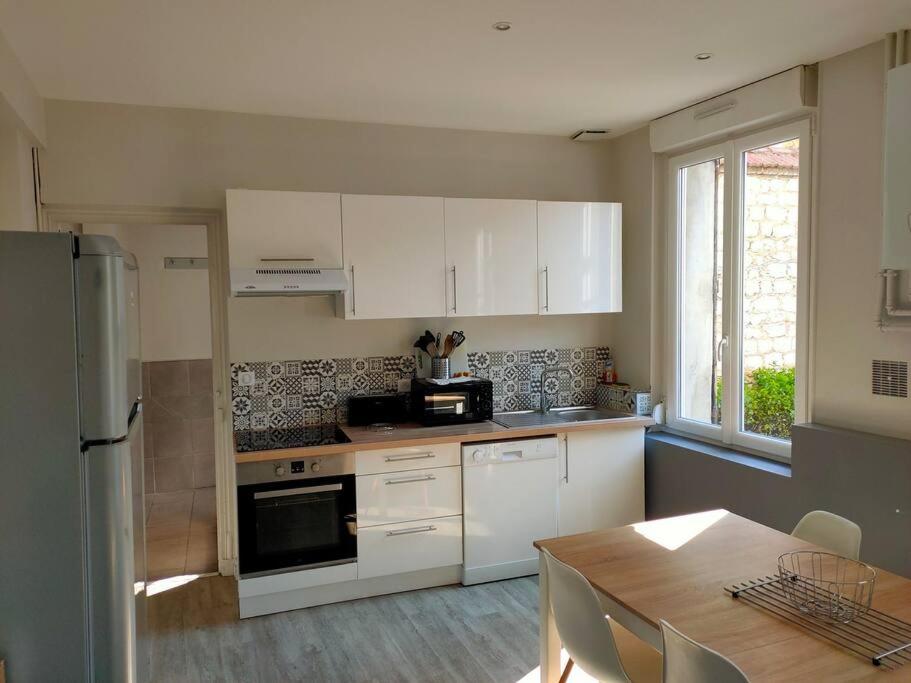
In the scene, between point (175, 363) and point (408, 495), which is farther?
point (175, 363)

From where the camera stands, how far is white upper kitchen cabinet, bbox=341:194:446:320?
3836mm

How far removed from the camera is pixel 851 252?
3.12 metres

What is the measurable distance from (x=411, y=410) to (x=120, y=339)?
2505 mm

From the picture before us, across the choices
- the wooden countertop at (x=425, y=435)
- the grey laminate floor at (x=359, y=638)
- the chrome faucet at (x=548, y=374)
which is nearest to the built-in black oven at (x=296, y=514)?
the wooden countertop at (x=425, y=435)

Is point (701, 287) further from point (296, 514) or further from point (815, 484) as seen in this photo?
point (296, 514)

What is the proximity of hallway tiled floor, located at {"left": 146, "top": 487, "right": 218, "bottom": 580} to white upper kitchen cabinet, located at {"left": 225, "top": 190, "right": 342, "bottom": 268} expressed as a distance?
2.05m

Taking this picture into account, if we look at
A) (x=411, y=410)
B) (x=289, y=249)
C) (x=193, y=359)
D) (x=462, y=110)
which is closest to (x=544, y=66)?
(x=462, y=110)

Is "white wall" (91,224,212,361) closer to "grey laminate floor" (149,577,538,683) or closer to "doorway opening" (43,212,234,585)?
"doorway opening" (43,212,234,585)

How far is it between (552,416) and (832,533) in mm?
2028

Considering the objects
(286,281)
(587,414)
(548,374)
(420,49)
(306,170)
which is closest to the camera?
(420,49)

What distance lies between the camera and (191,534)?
16.5ft

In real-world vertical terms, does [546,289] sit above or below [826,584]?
above

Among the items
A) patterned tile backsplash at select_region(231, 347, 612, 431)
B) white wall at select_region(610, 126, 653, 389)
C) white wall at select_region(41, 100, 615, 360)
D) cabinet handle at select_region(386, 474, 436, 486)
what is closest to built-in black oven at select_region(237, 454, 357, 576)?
cabinet handle at select_region(386, 474, 436, 486)

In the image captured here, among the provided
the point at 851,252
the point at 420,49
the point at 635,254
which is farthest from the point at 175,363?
the point at 851,252
